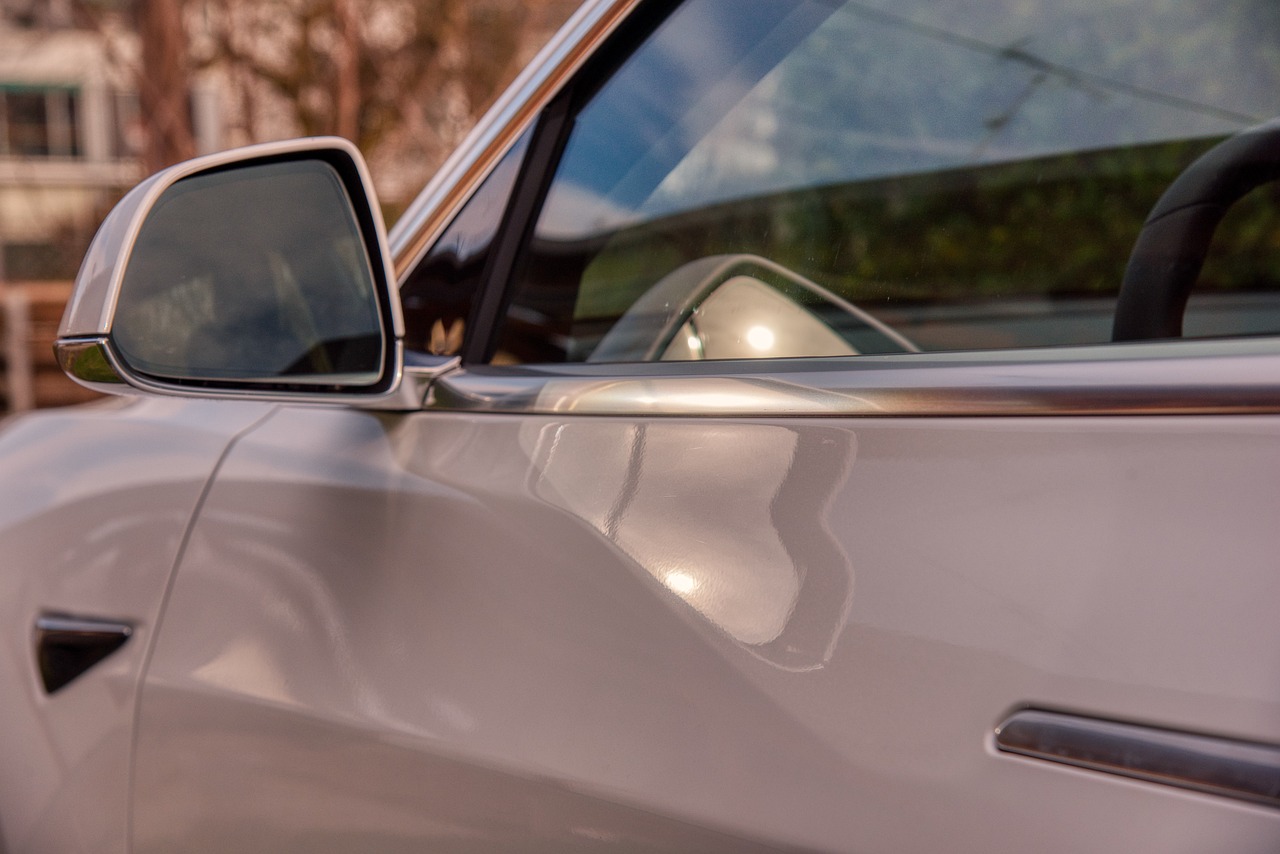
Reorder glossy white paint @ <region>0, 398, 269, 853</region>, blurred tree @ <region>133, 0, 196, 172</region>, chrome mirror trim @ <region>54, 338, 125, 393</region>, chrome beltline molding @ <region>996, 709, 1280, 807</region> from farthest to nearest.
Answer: blurred tree @ <region>133, 0, 196, 172</region>
glossy white paint @ <region>0, 398, 269, 853</region>
chrome mirror trim @ <region>54, 338, 125, 393</region>
chrome beltline molding @ <region>996, 709, 1280, 807</region>

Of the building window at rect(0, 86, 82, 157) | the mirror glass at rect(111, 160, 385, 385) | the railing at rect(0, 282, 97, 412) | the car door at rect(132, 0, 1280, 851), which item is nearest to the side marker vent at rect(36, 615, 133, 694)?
the car door at rect(132, 0, 1280, 851)

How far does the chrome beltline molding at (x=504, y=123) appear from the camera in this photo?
1317mm

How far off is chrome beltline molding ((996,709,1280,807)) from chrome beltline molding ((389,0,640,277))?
92 cm

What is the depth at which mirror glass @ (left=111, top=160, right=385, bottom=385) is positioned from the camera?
1.32 metres

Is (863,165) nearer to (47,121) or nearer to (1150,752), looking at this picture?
(1150,752)

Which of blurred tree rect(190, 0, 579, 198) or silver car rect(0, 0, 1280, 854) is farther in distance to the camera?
blurred tree rect(190, 0, 579, 198)

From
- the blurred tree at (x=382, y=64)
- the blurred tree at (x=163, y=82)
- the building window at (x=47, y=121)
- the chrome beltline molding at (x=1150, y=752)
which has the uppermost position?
the building window at (x=47, y=121)

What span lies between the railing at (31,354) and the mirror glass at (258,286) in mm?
7816

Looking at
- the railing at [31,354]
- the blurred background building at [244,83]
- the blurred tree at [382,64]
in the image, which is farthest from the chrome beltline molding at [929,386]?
the blurred tree at [382,64]

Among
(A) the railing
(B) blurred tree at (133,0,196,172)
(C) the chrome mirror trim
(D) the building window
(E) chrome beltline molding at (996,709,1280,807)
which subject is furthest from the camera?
(D) the building window

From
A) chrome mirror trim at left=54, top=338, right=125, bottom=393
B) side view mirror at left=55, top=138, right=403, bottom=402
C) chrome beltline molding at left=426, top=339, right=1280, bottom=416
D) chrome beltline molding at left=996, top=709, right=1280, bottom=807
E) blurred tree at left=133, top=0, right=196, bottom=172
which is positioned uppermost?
blurred tree at left=133, top=0, right=196, bottom=172

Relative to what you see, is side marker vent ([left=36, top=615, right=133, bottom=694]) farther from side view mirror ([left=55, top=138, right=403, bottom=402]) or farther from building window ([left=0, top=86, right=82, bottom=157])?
building window ([left=0, top=86, right=82, bottom=157])

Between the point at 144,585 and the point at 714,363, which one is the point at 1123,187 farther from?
the point at 144,585

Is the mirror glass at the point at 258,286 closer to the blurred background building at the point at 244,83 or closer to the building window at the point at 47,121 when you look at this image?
the blurred background building at the point at 244,83
